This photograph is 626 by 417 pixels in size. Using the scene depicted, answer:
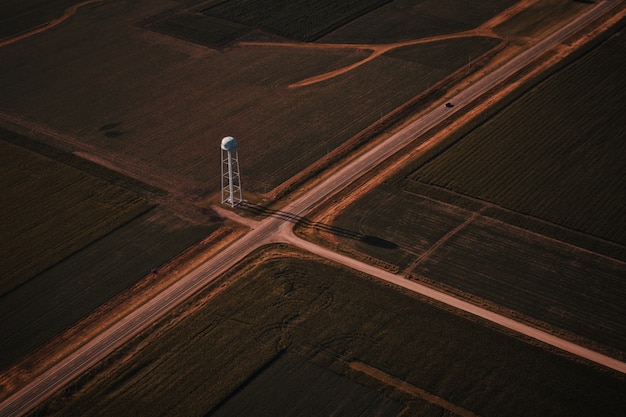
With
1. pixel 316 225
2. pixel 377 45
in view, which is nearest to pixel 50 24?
pixel 377 45

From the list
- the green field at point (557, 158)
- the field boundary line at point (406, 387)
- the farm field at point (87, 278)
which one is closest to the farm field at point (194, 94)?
the farm field at point (87, 278)

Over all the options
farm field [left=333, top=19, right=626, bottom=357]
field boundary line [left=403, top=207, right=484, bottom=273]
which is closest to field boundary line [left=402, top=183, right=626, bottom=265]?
farm field [left=333, top=19, right=626, bottom=357]

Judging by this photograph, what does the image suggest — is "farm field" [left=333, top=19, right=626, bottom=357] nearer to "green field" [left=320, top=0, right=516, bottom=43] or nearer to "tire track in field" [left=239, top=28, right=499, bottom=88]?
"tire track in field" [left=239, top=28, right=499, bottom=88]

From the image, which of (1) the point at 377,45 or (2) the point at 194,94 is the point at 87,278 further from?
(1) the point at 377,45

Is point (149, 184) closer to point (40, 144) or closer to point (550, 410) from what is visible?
point (40, 144)

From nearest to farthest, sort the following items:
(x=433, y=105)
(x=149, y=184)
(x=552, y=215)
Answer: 1. (x=552, y=215)
2. (x=149, y=184)
3. (x=433, y=105)

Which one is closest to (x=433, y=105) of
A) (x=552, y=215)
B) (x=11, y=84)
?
(x=552, y=215)
